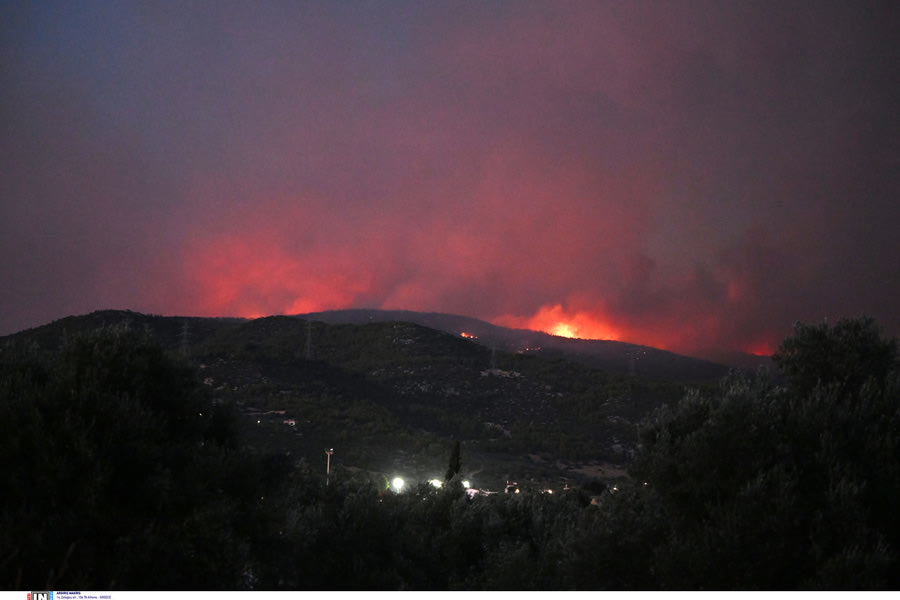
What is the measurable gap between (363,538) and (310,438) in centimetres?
4438

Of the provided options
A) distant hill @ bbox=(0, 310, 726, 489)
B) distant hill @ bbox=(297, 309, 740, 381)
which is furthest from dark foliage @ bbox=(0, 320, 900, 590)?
distant hill @ bbox=(297, 309, 740, 381)

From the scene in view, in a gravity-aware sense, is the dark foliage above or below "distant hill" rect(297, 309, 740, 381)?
below

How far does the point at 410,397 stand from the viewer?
8000cm

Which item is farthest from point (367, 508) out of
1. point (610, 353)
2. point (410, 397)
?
point (610, 353)

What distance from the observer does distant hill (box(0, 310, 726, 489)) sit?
57.8 metres

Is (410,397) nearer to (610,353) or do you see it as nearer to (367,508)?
(367,508)

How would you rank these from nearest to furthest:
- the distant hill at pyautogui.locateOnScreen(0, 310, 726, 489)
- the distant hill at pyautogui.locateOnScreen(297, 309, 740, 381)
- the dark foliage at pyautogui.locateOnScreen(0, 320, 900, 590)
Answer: the dark foliage at pyautogui.locateOnScreen(0, 320, 900, 590)
the distant hill at pyautogui.locateOnScreen(0, 310, 726, 489)
the distant hill at pyautogui.locateOnScreen(297, 309, 740, 381)

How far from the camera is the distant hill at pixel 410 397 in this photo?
2276 inches

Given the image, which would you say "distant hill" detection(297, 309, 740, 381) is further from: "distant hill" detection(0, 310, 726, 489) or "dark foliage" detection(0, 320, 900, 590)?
"dark foliage" detection(0, 320, 900, 590)

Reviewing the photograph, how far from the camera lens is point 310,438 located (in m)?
56.9

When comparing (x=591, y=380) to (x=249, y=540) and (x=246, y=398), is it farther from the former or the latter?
(x=249, y=540)

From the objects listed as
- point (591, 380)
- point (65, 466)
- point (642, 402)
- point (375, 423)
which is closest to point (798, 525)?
point (65, 466)

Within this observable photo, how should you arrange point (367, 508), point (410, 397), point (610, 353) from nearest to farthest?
point (367, 508), point (410, 397), point (610, 353)

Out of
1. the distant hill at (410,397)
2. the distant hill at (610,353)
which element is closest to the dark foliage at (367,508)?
the distant hill at (410,397)
